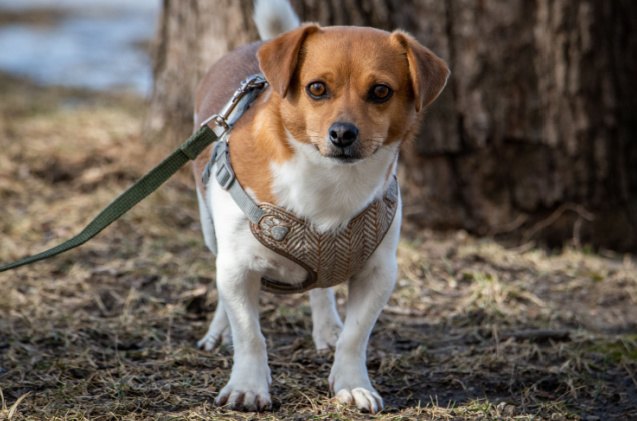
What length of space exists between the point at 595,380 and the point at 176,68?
3.32 m

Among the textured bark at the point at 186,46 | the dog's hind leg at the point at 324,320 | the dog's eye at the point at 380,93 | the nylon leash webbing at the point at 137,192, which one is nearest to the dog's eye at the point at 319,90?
the dog's eye at the point at 380,93

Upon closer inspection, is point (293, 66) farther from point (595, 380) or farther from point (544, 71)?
point (544, 71)

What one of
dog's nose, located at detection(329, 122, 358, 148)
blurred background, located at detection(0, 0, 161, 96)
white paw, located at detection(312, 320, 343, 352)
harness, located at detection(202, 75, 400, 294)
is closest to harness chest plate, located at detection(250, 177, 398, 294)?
harness, located at detection(202, 75, 400, 294)

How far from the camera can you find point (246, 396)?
3236 mm

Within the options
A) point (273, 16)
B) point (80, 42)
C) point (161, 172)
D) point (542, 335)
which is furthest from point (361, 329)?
point (80, 42)

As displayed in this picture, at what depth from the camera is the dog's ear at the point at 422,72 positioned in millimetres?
3072

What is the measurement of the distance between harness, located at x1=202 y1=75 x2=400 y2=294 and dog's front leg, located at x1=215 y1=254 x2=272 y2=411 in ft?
0.62

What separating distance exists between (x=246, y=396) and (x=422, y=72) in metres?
1.23

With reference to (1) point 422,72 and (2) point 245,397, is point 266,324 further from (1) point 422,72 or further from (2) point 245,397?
(1) point 422,72

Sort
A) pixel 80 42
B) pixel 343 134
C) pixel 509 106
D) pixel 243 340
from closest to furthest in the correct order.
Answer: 1. pixel 343 134
2. pixel 243 340
3. pixel 509 106
4. pixel 80 42

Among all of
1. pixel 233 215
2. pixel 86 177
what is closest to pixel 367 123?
pixel 233 215

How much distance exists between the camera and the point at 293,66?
10.1ft

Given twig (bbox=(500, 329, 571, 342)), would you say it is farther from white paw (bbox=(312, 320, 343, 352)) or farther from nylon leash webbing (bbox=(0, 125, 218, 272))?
nylon leash webbing (bbox=(0, 125, 218, 272))

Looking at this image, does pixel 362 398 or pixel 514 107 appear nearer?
pixel 362 398
